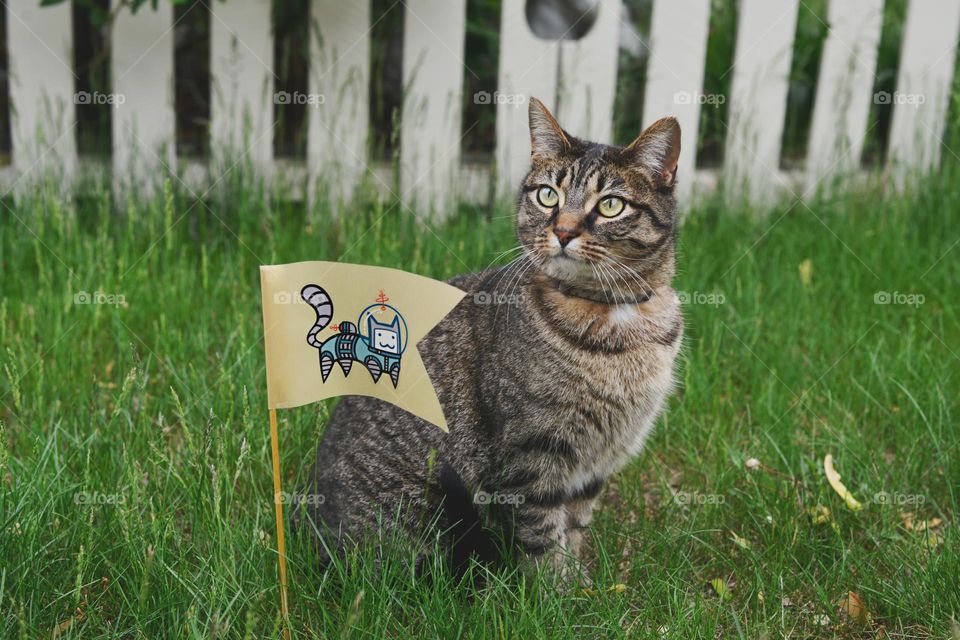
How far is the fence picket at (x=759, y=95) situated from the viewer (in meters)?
4.11

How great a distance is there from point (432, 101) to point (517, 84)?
377 mm

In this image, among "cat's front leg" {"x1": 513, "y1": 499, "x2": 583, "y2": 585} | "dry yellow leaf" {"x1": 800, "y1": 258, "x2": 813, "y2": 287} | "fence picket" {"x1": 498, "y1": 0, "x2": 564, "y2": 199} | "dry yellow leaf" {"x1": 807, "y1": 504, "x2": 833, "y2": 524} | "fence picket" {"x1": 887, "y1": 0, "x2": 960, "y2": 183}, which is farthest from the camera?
"fence picket" {"x1": 887, "y1": 0, "x2": 960, "y2": 183}

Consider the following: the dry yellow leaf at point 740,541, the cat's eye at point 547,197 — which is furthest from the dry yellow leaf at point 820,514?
the cat's eye at point 547,197

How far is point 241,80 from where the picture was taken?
4.00 m

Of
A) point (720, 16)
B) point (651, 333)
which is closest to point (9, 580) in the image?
point (651, 333)

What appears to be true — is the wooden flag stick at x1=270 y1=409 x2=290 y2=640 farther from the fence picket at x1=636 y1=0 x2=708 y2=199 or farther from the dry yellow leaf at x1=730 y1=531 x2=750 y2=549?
the fence picket at x1=636 y1=0 x2=708 y2=199

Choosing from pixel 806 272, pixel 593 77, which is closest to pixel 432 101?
pixel 593 77

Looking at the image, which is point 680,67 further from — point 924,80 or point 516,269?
point 516,269

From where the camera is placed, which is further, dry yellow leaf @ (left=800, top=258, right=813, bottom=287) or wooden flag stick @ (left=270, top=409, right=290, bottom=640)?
dry yellow leaf @ (left=800, top=258, right=813, bottom=287)

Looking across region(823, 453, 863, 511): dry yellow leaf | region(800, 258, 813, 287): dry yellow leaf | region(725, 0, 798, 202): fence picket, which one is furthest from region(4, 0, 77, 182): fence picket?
region(823, 453, 863, 511): dry yellow leaf

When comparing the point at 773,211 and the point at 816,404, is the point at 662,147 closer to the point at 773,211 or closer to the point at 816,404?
the point at 816,404

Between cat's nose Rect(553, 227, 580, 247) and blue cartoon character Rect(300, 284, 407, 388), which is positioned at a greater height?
cat's nose Rect(553, 227, 580, 247)

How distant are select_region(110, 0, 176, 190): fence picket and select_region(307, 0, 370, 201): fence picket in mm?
597

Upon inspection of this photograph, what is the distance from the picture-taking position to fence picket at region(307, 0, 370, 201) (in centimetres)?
395
